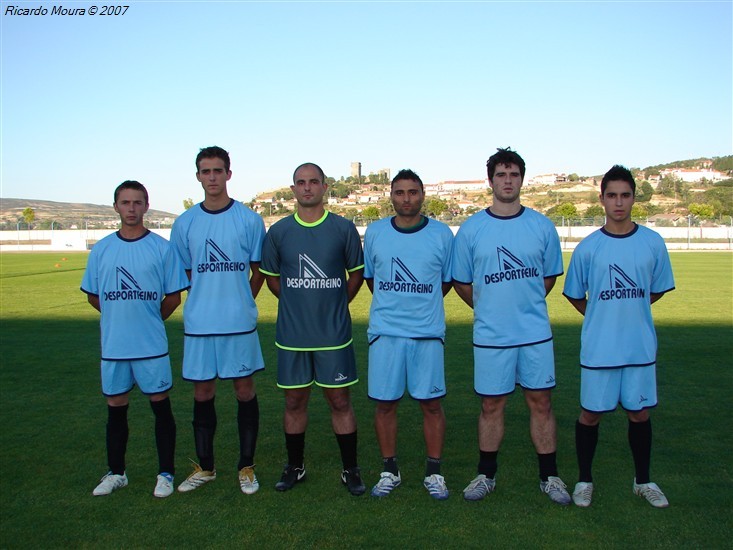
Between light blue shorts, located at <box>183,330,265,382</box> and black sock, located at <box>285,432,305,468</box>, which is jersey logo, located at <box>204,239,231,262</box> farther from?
black sock, located at <box>285,432,305,468</box>

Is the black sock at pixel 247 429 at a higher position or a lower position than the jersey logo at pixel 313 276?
lower

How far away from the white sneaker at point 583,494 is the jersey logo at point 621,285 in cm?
122

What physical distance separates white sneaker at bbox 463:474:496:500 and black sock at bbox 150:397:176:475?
2.01 meters

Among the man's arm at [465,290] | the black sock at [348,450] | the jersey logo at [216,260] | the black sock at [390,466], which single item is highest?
the jersey logo at [216,260]

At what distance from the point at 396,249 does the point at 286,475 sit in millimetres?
1711

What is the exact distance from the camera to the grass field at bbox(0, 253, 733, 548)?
376 centimetres

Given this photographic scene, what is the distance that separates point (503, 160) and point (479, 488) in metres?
2.14

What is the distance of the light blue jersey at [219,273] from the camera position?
451cm

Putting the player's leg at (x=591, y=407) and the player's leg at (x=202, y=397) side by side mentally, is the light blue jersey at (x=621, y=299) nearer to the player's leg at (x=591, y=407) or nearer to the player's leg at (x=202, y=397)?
the player's leg at (x=591, y=407)

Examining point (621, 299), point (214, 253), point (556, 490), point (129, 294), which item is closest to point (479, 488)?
point (556, 490)

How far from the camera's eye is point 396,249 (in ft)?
14.4

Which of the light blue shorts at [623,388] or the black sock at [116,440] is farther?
the black sock at [116,440]

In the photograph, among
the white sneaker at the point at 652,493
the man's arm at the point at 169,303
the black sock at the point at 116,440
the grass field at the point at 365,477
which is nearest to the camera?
the grass field at the point at 365,477

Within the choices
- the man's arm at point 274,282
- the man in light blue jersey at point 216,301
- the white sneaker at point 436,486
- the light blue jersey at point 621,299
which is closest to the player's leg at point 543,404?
the light blue jersey at point 621,299
